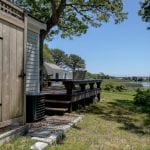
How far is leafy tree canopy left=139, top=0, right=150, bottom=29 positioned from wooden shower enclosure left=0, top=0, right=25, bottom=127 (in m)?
13.8

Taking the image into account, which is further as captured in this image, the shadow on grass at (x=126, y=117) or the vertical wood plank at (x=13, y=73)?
the shadow on grass at (x=126, y=117)

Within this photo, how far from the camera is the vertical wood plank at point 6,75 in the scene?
6902mm

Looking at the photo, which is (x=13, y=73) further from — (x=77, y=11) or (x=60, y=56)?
(x=60, y=56)

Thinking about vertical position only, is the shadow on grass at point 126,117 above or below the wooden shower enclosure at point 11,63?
below

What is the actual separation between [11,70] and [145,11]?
591 inches

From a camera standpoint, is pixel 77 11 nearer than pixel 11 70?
No

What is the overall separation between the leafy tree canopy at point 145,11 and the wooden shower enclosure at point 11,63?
13799 mm

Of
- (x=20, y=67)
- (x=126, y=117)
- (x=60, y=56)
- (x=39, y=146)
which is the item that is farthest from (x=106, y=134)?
(x=60, y=56)

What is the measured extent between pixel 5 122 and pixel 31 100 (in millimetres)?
1947

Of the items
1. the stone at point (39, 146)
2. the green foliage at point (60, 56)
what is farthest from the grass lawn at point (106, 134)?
the green foliage at point (60, 56)

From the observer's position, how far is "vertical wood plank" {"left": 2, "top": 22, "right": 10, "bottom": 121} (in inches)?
272

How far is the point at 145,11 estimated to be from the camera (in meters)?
20.8

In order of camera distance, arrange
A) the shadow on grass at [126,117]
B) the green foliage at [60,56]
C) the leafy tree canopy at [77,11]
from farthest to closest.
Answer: the green foliage at [60,56] → the leafy tree canopy at [77,11] → the shadow on grass at [126,117]

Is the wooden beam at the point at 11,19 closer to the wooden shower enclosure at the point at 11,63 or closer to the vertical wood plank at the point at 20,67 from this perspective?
the wooden shower enclosure at the point at 11,63
